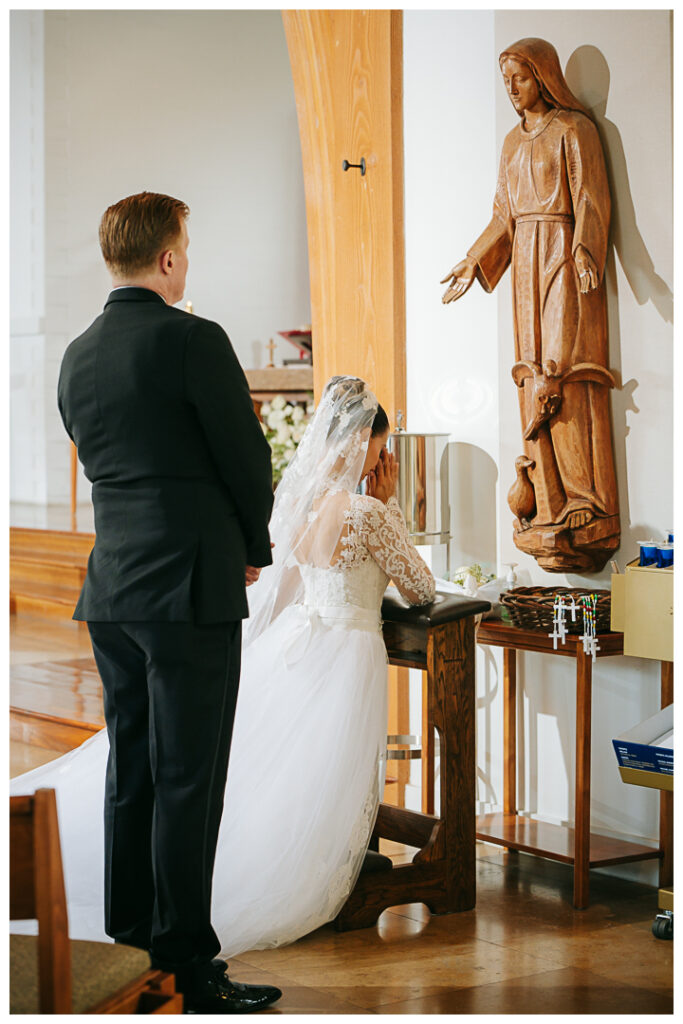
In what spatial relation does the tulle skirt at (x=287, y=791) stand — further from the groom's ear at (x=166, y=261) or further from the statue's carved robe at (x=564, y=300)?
the groom's ear at (x=166, y=261)

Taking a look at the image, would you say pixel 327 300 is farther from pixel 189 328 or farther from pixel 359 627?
pixel 189 328

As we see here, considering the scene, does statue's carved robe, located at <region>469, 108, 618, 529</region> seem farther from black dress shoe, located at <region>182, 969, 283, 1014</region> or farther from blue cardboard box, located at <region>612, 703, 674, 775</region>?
black dress shoe, located at <region>182, 969, 283, 1014</region>

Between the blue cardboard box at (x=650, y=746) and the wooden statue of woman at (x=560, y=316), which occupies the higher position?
the wooden statue of woman at (x=560, y=316)

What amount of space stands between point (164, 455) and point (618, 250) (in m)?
1.85

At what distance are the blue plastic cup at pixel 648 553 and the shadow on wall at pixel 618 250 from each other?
12.5 inches

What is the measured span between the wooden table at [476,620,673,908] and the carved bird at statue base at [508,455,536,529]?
36 centimetres

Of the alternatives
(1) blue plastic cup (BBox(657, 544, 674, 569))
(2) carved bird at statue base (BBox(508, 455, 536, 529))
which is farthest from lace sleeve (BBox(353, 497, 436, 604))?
(1) blue plastic cup (BBox(657, 544, 674, 569))

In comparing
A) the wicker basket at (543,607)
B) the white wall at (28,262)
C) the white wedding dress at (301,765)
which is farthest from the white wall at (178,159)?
the white wedding dress at (301,765)

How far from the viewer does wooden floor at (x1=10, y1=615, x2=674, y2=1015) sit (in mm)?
2771

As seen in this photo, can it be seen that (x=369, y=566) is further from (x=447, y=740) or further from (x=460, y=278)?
(x=460, y=278)

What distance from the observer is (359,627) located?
3412mm

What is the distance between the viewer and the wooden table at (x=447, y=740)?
3.38 m

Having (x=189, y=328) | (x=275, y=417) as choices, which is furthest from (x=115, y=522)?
(x=275, y=417)
